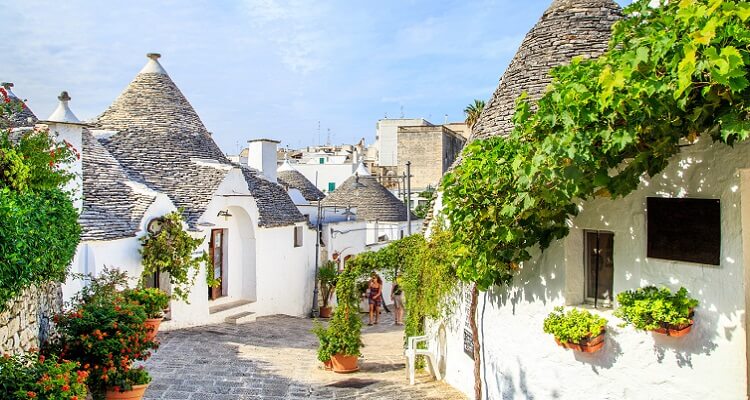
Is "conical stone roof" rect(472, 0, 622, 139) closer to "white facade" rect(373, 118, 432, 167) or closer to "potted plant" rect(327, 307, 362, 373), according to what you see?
"potted plant" rect(327, 307, 362, 373)

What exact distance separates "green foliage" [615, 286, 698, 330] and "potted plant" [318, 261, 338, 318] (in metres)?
16.1

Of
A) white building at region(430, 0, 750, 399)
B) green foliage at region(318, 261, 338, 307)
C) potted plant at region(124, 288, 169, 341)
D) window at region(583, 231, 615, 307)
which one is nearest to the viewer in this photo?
white building at region(430, 0, 750, 399)

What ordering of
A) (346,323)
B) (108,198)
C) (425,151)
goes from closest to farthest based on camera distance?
(346,323) → (108,198) → (425,151)

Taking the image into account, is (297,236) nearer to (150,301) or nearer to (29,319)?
(150,301)

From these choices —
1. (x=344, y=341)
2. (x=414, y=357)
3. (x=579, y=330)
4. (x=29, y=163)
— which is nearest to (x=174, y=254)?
(x=344, y=341)

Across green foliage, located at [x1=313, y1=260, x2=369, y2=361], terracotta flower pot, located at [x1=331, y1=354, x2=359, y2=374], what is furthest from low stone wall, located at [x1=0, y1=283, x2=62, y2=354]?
terracotta flower pot, located at [x1=331, y1=354, x2=359, y2=374]

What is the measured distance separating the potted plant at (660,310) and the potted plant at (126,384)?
202 inches

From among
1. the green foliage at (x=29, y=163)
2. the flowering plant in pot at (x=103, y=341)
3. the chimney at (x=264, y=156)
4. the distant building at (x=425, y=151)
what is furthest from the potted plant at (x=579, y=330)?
the distant building at (x=425, y=151)

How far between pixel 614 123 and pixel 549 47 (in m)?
4.42

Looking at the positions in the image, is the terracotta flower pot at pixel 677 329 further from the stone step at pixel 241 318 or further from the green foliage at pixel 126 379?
the stone step at pixel 241 318

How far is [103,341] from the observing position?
7023 millimetres

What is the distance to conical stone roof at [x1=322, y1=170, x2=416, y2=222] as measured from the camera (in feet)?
95.7

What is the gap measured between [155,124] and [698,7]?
16125 mm

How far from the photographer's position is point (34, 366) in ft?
17.3
